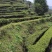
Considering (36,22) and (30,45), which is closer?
(30,45)

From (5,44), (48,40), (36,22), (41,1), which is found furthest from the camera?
(41,1)

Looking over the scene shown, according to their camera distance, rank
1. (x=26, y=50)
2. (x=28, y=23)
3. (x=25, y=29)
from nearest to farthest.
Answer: (x=26, y=50), (x=25, y=29), (x=28, y=23)

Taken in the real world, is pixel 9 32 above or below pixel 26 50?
above

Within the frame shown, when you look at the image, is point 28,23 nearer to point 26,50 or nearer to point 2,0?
point 26,50

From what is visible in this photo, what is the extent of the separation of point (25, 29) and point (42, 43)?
4961 millimetres

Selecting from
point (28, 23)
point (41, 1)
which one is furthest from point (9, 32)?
point (41, 1)

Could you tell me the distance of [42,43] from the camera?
46.8 feet

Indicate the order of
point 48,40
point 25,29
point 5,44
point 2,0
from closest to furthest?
1. point 5,44
2. point 48,40
3. point 25,29
4. point 2,0

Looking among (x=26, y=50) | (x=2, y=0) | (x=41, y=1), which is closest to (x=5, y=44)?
(x=26, y=50)

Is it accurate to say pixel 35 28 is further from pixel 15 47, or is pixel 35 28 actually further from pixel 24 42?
pixel 15 47

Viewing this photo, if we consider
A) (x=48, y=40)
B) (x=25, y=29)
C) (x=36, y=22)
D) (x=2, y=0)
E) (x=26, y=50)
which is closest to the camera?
(x=26, y=50)

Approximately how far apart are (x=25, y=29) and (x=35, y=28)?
3.03 m

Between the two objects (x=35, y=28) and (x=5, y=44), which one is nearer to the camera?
(x=5, y=44)

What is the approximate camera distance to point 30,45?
14.1m
